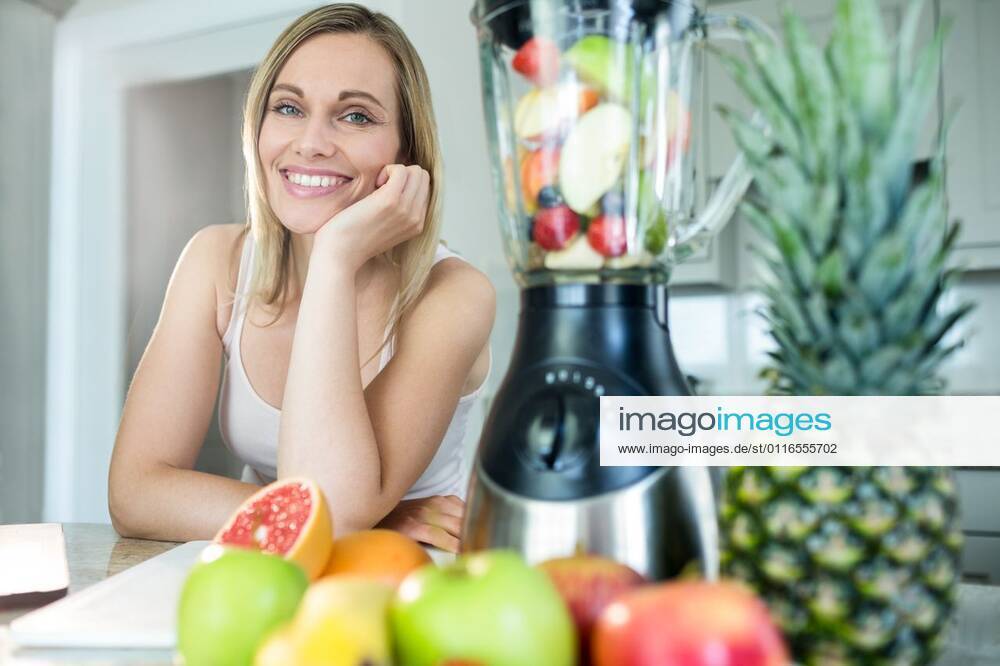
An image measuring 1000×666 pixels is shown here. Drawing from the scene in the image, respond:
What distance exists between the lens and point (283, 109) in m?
1.29

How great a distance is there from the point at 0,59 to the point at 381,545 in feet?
7.68

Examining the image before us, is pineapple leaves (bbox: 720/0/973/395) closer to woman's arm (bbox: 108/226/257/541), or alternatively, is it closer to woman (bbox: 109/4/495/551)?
woman (bbox: 109/4/495/551)

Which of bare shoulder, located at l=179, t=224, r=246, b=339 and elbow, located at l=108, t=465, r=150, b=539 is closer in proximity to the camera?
elbow, located at l=108, t=465, r=150, b=539

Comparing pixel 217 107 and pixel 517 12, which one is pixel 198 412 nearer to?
pixel 217 107

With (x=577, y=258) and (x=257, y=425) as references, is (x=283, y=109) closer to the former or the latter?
(x=257, y=425)

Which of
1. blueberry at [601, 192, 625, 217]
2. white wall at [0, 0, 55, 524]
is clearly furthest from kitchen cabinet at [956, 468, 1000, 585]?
white wall at [0, 0, 55, 524]

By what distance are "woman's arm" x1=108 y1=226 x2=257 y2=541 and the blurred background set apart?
0.65 feet

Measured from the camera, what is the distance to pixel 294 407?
949 mm

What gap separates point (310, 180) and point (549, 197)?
2.67ft

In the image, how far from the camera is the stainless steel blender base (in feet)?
1.59

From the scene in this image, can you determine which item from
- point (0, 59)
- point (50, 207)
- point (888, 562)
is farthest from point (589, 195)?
point (0, 59)

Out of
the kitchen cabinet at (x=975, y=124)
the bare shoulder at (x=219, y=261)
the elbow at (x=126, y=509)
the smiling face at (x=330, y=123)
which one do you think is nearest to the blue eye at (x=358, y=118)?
the smiling face at (x=330, y=123)

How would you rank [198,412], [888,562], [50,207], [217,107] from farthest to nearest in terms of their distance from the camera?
[50,207], [217,107], [198,412], [888,562]

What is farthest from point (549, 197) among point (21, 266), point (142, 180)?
point (21, 266)
